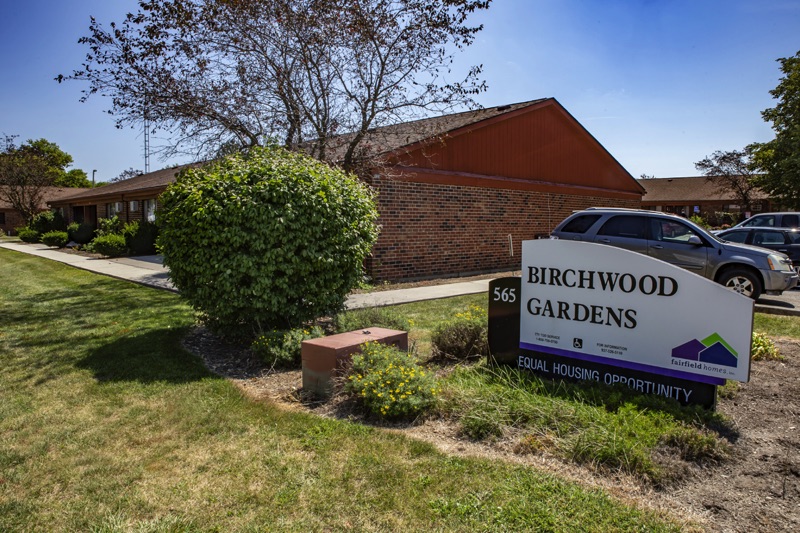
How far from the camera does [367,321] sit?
6.57 metres

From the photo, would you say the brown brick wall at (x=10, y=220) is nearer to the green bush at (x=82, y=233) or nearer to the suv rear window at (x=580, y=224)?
the green bush at (x=82, y=233)

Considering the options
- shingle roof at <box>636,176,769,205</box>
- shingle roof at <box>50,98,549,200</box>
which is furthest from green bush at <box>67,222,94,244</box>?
shingle roof at <box>636,176,769,205</box>

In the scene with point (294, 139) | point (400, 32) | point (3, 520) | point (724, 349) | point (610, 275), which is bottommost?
point (3, 520)

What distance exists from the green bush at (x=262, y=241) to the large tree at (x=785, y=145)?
32862mm

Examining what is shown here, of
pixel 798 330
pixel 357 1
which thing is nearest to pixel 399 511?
pixel 798 330

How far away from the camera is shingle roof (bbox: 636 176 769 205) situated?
4859 centimetres

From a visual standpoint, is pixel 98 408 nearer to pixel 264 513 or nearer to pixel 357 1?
pixel 264 513

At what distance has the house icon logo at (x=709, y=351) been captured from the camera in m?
4.14

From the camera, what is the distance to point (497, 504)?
2.97 metres

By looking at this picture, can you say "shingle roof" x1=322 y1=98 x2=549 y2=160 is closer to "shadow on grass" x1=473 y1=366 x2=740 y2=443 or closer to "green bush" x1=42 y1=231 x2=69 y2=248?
"shadow on grass" x1=473 y1=366 x2=740 y2=443

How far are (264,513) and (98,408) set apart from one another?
2421 millimetres

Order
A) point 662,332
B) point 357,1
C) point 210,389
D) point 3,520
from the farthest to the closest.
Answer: point 357,1, point 210,389, point 662,332, point 3,520

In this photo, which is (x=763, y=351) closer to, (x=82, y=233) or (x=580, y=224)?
(x=580, y=224)

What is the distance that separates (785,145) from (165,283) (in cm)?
3563
